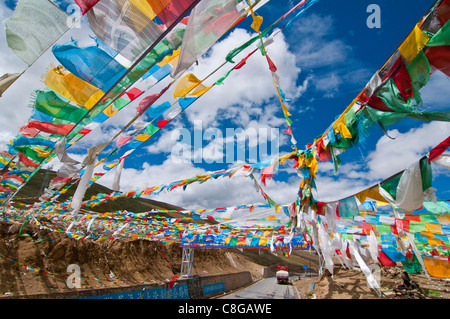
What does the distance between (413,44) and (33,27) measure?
3595 mm

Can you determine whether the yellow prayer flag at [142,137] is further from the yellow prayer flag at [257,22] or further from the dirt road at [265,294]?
the dirt road at [265,294]

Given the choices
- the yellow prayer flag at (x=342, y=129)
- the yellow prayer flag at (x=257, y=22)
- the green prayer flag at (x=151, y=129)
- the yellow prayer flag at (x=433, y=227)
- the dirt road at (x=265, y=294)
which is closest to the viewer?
the yellow prayer flag at (x=257, y=22)

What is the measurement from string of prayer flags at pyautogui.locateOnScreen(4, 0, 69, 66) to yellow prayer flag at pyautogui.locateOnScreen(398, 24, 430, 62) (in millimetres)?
3243

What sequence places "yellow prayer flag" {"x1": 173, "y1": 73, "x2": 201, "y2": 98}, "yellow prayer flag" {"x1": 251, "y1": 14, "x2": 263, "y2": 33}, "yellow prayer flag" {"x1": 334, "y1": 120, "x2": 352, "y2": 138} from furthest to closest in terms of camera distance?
"yellow prayer flag" {"x1": 334, "y1": 120, "x2": 352, "y2": 138}
"yellow prayer flag" {"x1": 173, "y1": 73, "x2": 201, "y2": 98}
"yellow prayer flag" {"x1": 251, "y1": 14, "x2": 263, "y2": 33}

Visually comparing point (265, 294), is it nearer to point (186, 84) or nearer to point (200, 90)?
point (200, 90)

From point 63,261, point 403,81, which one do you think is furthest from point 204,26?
point 63,261

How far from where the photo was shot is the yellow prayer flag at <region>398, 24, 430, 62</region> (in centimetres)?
231

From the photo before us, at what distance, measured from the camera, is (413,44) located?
7.85 feet

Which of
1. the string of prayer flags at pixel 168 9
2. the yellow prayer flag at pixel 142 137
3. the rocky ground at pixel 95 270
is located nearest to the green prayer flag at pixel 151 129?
the yellow prayer flag at pixel 142 137

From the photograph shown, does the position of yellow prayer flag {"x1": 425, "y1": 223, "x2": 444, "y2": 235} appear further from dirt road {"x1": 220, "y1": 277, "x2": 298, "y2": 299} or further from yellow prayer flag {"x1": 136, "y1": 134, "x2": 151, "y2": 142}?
dirt road {"x1": 220, "y1": 277, "x2": 298, "y2": 299}

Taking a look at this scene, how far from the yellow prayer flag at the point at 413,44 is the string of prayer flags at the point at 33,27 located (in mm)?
3243

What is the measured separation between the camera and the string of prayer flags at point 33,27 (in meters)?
2.13

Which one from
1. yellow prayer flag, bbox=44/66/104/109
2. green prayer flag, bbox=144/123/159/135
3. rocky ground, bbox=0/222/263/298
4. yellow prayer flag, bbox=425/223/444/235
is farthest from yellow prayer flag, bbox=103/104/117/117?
yellow prayer flag, bbox=425/223/444/235

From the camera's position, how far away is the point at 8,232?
10.7 m
